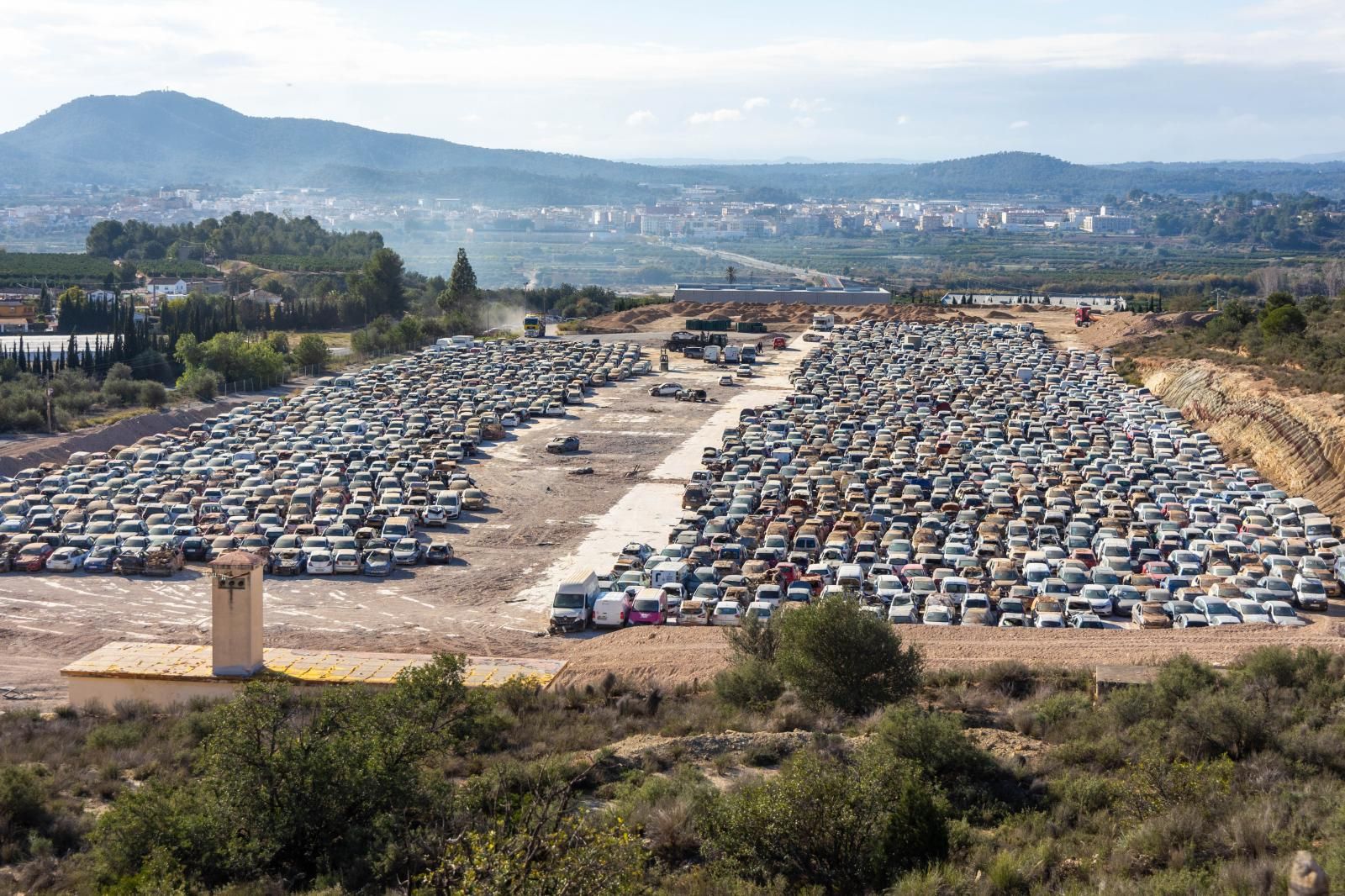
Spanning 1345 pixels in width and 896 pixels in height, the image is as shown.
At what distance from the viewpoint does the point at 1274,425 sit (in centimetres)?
3794

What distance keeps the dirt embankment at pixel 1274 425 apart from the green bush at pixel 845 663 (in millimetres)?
19389

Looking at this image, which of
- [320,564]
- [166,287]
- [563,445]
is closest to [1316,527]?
[320,564]

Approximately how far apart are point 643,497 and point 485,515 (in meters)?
4.05

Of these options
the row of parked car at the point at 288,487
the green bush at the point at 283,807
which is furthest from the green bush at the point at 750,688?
the row of parked car at the point at 288,487

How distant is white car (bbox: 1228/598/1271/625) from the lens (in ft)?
73.7

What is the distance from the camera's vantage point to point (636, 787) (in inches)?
479

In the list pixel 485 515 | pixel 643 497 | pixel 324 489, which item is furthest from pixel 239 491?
pixel 643 497

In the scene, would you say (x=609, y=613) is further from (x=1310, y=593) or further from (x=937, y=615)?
(x=1310, y=593)

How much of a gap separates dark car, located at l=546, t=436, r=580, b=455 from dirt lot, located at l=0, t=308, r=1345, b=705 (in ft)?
5.63

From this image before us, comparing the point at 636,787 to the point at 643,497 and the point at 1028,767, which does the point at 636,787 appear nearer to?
the point at 1028,767

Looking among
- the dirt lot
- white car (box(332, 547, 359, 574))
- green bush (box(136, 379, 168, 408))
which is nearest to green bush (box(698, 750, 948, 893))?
the dirt lot

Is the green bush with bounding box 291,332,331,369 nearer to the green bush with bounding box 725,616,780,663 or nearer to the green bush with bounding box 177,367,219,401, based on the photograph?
the green bush with bounding box 177,367,219,401

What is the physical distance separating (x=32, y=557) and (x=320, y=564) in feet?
18.7

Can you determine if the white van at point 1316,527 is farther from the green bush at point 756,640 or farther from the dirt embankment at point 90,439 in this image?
the dirt embankment at point 90,439
